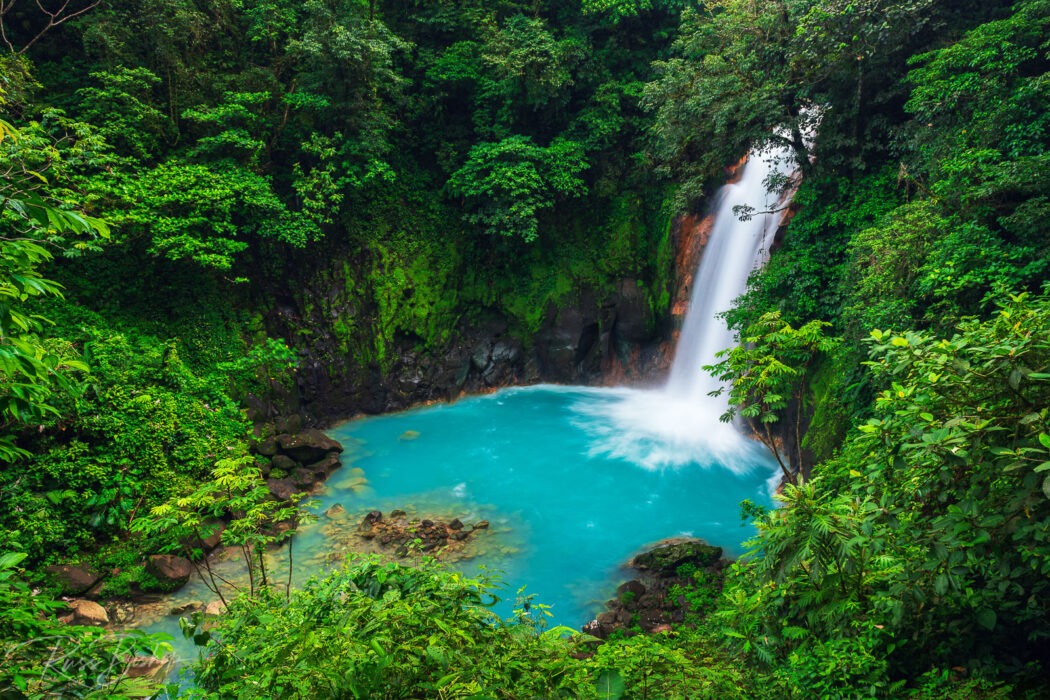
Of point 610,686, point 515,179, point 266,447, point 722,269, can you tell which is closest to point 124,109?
point 266,447

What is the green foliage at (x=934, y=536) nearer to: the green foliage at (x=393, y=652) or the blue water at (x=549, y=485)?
the green foliage at (x=393, y=652)

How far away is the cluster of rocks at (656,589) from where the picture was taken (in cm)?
695

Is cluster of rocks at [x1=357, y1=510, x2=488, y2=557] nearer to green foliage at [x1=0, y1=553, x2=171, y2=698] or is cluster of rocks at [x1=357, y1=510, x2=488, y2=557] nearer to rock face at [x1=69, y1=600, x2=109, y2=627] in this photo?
rock face at [x1=69, y1=600, x2=109, y2=627]

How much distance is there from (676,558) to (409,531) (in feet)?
14.4

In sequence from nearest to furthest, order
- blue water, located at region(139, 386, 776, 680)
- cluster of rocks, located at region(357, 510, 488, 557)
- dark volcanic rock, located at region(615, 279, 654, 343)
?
blue water, located at region(139, 386, 776, 680), cluster of rocks, located at region(357, 510, 488, 557), dark volcanic rock, located at region(615, 279, 654, 343)

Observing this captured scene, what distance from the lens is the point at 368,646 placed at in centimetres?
246

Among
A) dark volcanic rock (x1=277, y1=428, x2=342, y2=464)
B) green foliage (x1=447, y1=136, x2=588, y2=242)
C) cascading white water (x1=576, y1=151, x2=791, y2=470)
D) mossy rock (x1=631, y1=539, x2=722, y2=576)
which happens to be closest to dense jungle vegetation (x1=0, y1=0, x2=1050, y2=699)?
green foliage (x1=447, y1=136, x2=588, y2=242)

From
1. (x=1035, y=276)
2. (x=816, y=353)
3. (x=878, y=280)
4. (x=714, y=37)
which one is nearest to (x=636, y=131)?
(x=714, y=37)

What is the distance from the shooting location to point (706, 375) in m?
14.1

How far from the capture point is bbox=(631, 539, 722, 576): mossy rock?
26.6ft

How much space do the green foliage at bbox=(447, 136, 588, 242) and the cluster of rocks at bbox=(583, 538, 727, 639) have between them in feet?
29.3

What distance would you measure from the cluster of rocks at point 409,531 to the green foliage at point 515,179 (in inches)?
317

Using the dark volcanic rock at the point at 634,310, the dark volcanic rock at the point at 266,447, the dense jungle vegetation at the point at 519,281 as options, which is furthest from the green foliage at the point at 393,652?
the dark volcanic rock at the point at 634,310

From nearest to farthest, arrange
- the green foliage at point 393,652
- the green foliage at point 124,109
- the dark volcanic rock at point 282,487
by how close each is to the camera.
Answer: the green foliage at point 393,652 → the dark volcanic rock at point 282,487 → the green foliage at point 124,109
